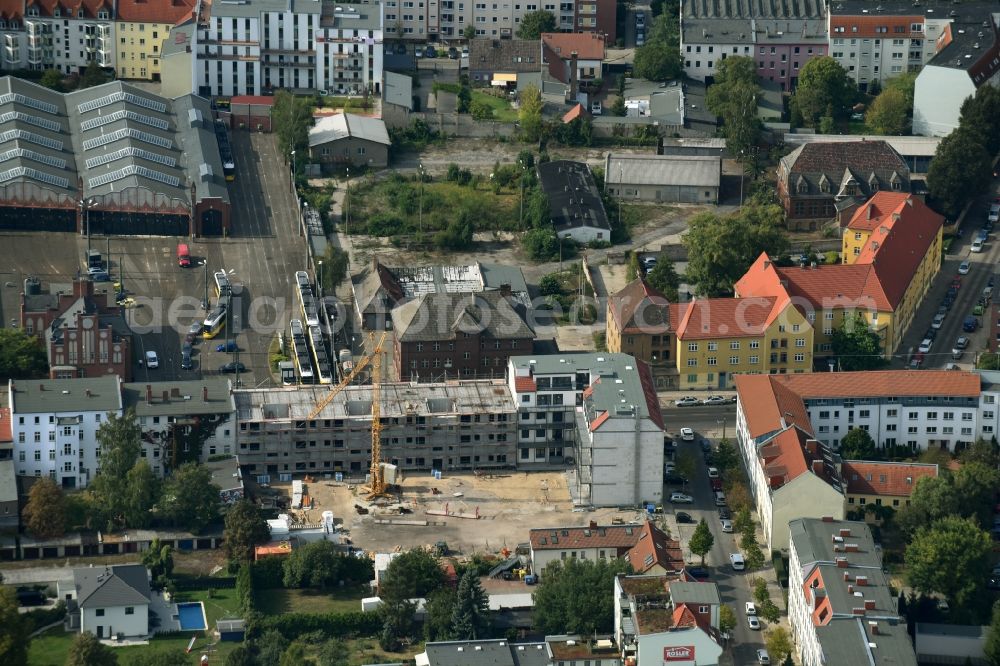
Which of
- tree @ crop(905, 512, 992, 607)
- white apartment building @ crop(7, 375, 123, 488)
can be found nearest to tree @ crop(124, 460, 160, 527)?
white apartment building @ crop(7, 375, 123, 488)

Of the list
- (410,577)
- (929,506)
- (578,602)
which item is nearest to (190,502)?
(410,577)

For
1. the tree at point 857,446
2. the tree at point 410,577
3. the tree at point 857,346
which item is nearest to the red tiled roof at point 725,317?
the tree at point 857,346

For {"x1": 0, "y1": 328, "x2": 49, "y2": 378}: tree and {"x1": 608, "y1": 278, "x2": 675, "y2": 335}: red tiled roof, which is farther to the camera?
{"x1": 608, "y1": 278, "x2": 675, "y2": 335}: red tiled roof

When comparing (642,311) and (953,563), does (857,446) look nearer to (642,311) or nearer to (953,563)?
(953,563)

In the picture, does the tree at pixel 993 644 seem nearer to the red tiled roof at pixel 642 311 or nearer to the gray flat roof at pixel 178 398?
the red tiled roof at pixel 642 311

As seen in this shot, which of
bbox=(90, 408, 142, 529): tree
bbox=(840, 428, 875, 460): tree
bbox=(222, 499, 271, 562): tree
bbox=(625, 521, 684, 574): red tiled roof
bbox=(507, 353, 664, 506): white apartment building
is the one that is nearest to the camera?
bbox=(625, 521, 684, 574): red tiled roof

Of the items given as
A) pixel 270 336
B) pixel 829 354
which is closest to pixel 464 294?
pixel 270 336

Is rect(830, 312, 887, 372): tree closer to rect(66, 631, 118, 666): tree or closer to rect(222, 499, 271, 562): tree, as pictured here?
rect(222, 499, 271, 562): tree
